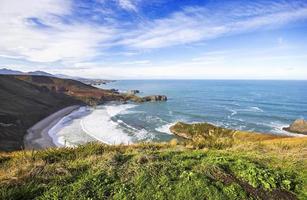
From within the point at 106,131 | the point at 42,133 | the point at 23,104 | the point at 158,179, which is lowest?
the point at 42,133

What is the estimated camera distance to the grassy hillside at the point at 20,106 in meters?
35.3

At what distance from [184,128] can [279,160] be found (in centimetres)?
3047

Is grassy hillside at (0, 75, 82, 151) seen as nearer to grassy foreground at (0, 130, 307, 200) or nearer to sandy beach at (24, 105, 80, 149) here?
sandy beach at (24, 105, 80, 149)

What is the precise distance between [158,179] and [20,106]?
52.1m

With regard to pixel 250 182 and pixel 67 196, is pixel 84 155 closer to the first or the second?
pixel 67 196

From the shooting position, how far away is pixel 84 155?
9.91m

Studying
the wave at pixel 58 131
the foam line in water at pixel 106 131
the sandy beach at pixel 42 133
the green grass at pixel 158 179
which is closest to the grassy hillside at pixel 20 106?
the sandy beach at pixel 42 133

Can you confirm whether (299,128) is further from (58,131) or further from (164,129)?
(58,131)

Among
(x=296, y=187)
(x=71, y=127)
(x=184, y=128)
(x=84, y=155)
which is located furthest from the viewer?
(x=71, y=127)

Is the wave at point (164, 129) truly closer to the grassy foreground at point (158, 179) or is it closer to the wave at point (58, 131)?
the wave at point (58, 131)

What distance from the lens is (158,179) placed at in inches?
271

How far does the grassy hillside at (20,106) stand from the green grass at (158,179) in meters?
26.6

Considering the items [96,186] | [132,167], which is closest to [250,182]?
[132,167]

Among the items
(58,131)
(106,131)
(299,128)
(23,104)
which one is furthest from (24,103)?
(299,128)
